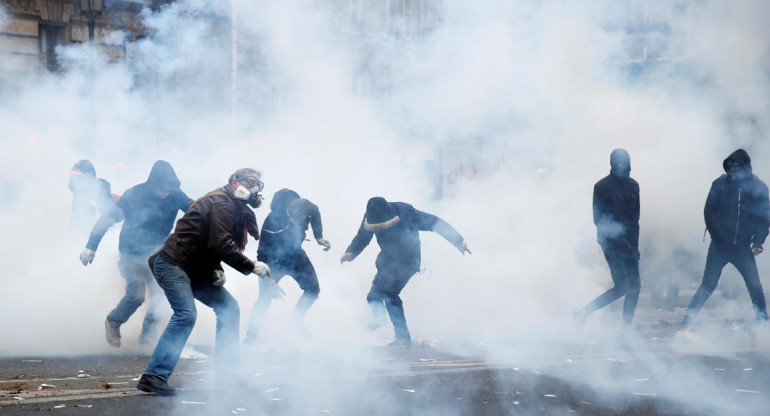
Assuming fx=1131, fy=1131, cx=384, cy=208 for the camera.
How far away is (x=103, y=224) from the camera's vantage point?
8.59 metres

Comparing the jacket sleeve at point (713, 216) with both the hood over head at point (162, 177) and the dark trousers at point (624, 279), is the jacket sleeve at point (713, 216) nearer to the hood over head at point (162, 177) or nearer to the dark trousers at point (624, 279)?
the dark trousers at point (624, 279)

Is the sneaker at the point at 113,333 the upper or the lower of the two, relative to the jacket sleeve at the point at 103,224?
lower

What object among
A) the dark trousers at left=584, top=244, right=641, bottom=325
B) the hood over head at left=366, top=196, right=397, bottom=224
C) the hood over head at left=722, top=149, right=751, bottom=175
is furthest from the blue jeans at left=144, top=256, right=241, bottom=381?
the hood over head at left=722, top=149, right=751, bottom=175

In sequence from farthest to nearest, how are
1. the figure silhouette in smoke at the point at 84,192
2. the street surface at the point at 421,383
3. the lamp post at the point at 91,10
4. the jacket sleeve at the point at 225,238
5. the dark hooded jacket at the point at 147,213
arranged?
the lamp post at the point at 91,10 < the figure silhouette in smoke at the point at 84,192 < the dark hooded jacket at the point at 147,213 < the jacket sleeve at the point at 225,238 < the street surface at the point at 421,383

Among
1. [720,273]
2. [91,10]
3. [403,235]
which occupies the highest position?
[91,10]

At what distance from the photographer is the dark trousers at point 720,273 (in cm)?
909

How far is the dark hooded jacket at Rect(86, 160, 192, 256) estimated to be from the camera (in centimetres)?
864

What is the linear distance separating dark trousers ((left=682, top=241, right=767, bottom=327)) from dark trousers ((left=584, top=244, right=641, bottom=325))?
516mm

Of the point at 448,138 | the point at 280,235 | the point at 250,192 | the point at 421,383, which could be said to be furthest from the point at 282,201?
the point at 448,138

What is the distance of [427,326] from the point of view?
34.7 feet

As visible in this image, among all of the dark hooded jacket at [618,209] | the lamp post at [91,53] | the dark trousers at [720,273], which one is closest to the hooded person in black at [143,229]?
the dark hooded jacket at [618,209]

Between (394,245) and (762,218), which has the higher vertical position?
(762,218)

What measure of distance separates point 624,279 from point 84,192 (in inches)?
203

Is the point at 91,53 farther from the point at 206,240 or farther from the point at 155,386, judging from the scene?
the point at 155,386
